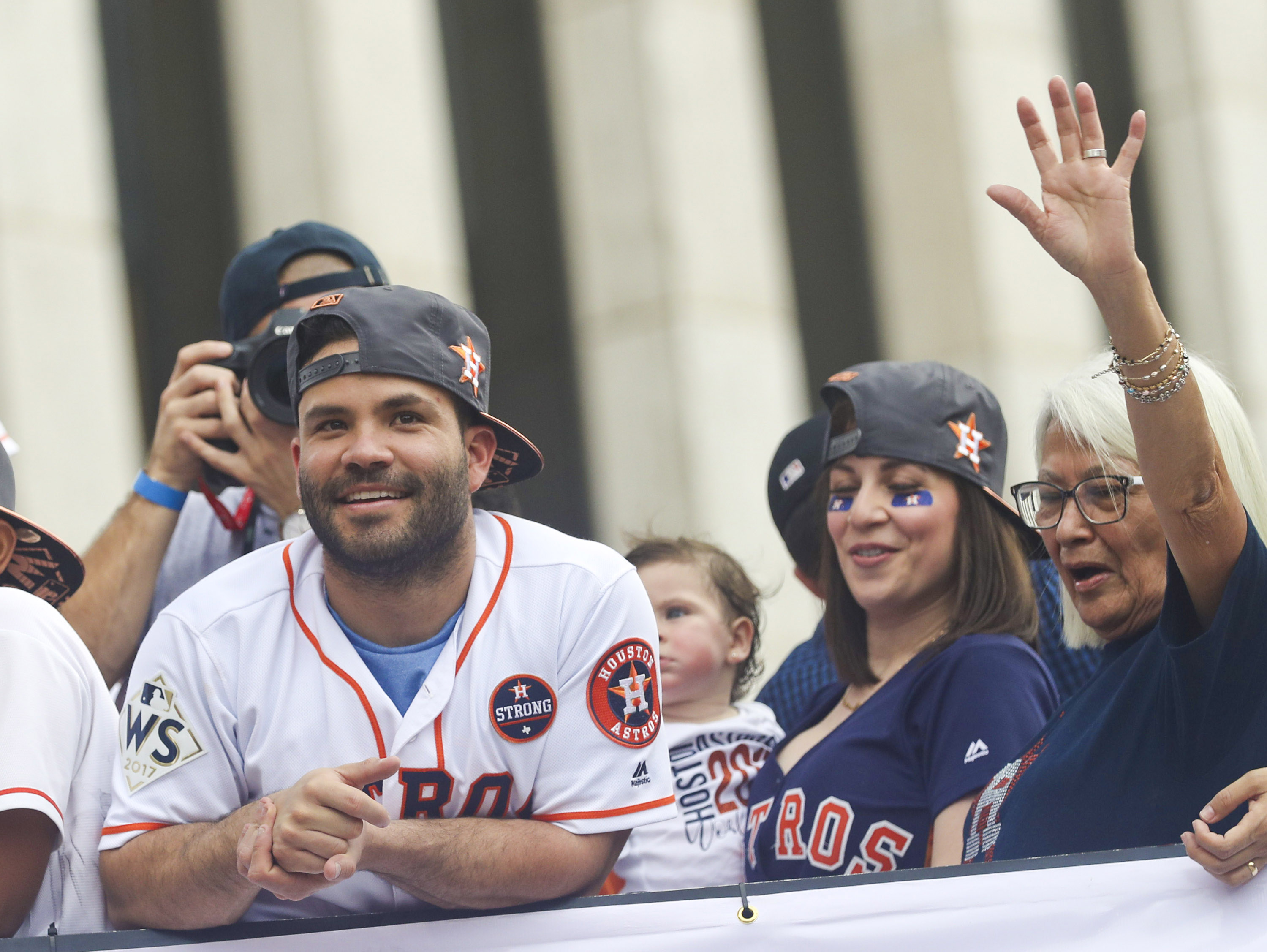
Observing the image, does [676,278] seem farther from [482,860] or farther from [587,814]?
[482,860]

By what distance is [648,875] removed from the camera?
3393mm

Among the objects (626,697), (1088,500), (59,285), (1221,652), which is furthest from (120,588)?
(59,285)

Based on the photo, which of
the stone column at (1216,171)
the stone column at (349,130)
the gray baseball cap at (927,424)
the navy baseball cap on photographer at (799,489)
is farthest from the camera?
the stone column at (1216,171)

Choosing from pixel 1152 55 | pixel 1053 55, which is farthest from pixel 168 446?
pixel 1152 55

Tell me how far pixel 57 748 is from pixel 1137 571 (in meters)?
1.80

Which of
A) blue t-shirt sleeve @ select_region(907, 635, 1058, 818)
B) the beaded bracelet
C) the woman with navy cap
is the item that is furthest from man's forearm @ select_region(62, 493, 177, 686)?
the beaded bracelet

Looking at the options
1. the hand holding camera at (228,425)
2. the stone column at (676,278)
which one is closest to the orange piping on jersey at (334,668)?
the hand holding camera at (228,425)

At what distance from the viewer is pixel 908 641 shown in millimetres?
3174

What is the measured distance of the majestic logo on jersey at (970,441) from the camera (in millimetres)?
3184

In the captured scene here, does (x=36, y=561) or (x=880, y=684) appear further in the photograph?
(x=880, y=684)

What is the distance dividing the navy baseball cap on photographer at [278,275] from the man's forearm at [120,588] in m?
0.55

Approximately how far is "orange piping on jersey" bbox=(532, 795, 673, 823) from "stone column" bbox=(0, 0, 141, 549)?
4015mm

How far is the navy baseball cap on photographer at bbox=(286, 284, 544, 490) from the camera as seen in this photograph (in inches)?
94.3

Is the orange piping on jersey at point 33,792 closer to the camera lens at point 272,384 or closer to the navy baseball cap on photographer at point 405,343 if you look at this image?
the navy baseball cap on photographer at point 405,343
